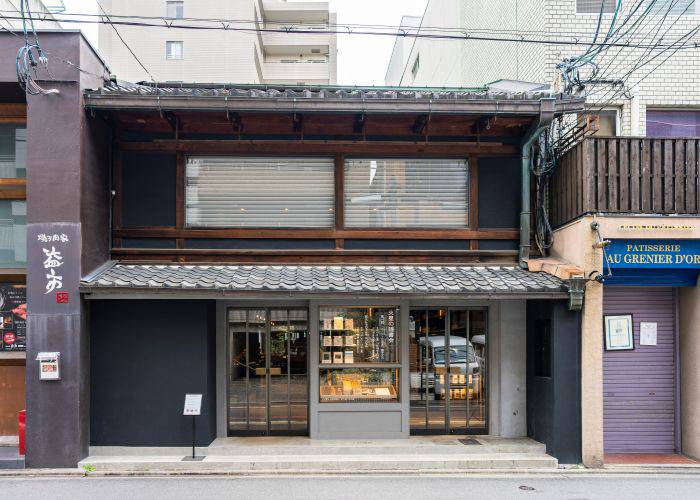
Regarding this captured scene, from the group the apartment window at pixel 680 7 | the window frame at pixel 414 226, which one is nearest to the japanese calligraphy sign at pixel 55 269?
the window frame at pixel 414 226

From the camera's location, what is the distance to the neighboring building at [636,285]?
31.4 feet

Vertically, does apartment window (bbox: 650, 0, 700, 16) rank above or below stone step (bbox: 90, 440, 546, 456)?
above

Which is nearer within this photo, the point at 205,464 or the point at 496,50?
the point at 205,464

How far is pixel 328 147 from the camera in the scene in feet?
35.6

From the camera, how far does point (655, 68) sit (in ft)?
36.8

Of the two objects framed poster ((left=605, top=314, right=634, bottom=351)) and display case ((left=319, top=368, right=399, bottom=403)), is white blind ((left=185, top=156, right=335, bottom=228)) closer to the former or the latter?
display case ((left=319, top=368, right=399, bottom=403))

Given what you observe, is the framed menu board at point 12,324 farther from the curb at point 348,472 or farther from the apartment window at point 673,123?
the apartment window at point 673,123

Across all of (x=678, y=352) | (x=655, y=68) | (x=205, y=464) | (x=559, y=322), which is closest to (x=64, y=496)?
(x=205, y=464)

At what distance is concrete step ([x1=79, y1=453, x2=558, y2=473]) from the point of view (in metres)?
9.22

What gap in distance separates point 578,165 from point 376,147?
384cm

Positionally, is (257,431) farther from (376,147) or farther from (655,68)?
(655,68)

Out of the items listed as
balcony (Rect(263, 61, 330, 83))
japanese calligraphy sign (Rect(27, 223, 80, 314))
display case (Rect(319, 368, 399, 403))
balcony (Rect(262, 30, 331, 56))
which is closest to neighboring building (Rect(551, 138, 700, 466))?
display case (Rect(319, 368, 399, 403))

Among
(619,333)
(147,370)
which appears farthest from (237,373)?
(619,333)

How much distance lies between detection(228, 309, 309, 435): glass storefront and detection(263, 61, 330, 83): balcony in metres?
32.9
